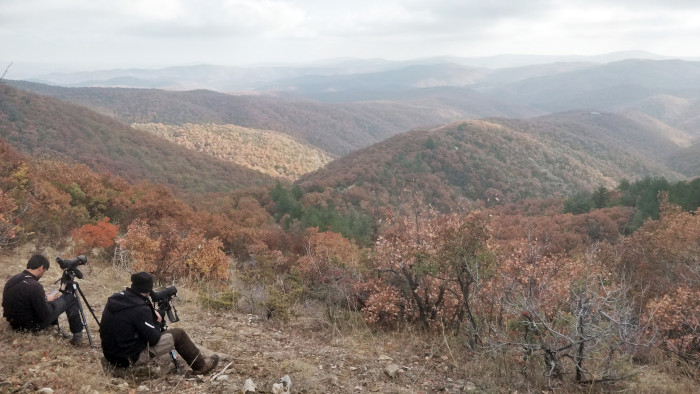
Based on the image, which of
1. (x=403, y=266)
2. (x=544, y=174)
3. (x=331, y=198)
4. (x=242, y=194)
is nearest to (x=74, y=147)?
(x=242, y=194)

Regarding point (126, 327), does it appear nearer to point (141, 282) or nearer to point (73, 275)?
point (141, 282)

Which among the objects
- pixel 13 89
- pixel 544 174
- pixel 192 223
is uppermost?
pixel 13 89

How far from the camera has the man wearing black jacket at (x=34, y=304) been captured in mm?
4996

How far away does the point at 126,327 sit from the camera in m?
4.61

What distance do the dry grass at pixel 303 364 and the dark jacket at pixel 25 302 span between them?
0.69ft

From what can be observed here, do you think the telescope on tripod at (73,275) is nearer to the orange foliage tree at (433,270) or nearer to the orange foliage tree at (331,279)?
the orange foliage tree at (331,279)

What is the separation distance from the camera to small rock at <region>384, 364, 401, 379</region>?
532 centimetres

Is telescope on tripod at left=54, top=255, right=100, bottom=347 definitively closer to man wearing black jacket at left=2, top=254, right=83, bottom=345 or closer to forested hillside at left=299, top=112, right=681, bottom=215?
man wearing black jacket at left=2, top=254, right=83, bottom=345

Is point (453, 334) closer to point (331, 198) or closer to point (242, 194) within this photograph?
point (242, 194)

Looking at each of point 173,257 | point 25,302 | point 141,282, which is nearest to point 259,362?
point 141,282

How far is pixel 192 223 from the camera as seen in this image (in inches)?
677

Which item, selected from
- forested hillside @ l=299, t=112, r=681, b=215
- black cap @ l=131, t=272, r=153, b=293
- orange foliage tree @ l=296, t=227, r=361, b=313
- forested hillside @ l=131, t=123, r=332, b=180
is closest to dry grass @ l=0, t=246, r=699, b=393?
black cap @ l=131, t=272, r=153, b=293

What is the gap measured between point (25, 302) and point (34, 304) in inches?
5.0

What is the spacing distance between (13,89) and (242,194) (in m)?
74.3
